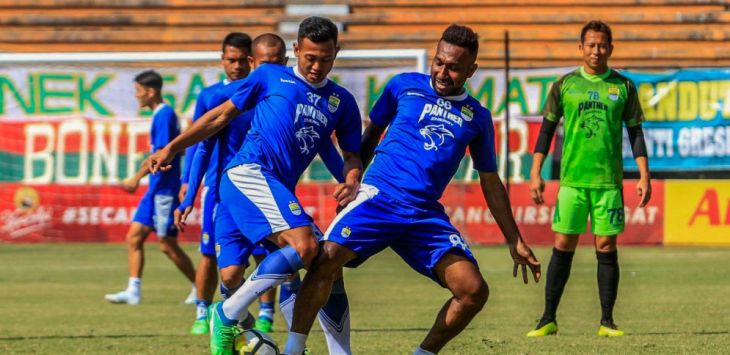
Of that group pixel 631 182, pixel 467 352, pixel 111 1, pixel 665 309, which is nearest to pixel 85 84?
pixel 111 1

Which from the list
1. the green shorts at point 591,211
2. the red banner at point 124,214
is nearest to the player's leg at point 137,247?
the green shorts at point 591,211

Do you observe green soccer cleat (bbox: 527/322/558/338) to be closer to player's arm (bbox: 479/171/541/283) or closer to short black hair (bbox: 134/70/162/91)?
player's arm (bbox: 479/171/541/283)

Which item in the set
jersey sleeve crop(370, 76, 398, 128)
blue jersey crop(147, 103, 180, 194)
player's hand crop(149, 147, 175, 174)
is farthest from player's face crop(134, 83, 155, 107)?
jersey sleeve crop(370, 76, 398, 128)

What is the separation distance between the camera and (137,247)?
1273 cm

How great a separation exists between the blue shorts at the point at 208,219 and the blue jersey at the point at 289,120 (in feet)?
6.28

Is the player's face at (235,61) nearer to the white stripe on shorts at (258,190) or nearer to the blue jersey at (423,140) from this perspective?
the white stripe on shorts at (258,190)

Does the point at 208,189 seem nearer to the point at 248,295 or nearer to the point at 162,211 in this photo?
the point at 248,295

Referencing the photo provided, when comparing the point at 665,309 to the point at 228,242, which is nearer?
the point at 228,242

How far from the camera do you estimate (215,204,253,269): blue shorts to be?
8.72 metres

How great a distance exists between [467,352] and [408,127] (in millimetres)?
1855

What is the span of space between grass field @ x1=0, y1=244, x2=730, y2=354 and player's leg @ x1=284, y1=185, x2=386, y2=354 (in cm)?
162

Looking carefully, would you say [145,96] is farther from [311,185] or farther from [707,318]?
[311,185]

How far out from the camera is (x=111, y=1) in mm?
28938

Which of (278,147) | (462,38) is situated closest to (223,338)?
(278,147)
